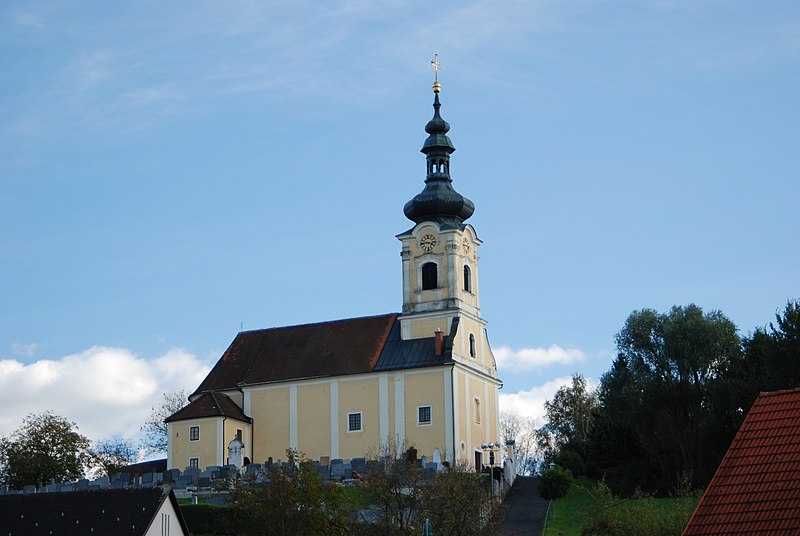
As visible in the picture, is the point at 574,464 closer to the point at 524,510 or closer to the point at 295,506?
the point at 524,510

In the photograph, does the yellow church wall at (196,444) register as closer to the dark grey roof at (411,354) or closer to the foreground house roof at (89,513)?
the dark grey roof at (411,354)

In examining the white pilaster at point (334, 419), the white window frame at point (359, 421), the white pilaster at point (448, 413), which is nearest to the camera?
the white pilaster at point (448, 413)

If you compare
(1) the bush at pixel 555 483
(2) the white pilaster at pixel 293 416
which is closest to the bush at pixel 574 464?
(1) the bush at pixel 555 483

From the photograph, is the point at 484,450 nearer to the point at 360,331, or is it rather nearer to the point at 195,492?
the point at 360,331

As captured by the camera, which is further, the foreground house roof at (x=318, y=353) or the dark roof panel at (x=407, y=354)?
the foreground house roof at (x=318, y=353)

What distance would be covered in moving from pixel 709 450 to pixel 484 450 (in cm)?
1202

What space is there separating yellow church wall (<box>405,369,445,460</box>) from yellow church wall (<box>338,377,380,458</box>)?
179 cm

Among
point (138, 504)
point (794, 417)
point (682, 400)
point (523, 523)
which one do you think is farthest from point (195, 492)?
point (794, 417)

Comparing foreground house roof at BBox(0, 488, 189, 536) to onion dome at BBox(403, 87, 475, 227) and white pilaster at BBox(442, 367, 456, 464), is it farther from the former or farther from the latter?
onion dome at BBox(403, 87, 475, 227)

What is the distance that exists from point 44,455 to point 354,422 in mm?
16690

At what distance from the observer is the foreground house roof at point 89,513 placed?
43219mm

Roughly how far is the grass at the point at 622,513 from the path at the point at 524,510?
0.55m

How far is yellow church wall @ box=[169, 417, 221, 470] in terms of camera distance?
214 ft

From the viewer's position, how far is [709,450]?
193ft
